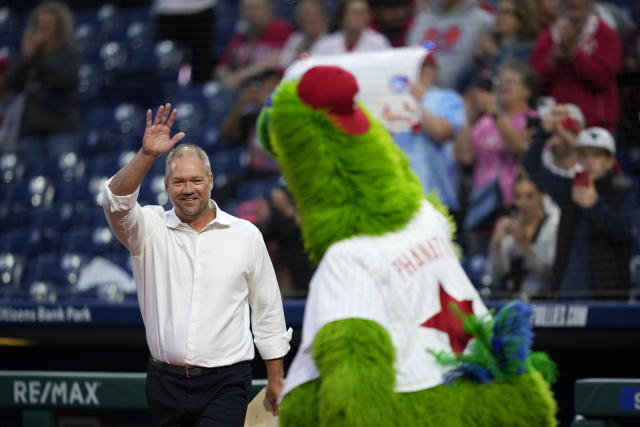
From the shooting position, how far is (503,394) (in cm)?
259

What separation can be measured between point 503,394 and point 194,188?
1216 mm

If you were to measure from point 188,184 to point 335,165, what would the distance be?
70 cm

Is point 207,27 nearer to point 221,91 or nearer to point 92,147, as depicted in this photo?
point 221,91

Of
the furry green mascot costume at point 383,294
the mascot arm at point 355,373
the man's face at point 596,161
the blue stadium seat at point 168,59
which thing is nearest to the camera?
the mascot arm at point 355,373

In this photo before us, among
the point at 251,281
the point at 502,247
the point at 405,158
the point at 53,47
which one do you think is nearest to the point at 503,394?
the point at 405,158

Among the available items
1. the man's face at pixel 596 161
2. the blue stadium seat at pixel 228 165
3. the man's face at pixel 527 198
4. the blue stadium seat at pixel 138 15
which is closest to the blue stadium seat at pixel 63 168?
the blue stadium seat at pixel 228 165

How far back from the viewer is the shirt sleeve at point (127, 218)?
9.76 ft

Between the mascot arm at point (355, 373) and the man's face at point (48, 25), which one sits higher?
the man's face at point (48, 25)

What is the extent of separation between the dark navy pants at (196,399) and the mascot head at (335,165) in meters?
0.68

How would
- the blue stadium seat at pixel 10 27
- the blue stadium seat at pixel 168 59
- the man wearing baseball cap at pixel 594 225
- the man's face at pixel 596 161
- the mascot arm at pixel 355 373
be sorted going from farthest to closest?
the blue stadium seat at pixel 10 27 → the blue stadium seat at pixel 168 59 → the man's face at pixel 596 161 → the man wearing baseball cap at pixel 594 225 → the mascot arm at pixel 355 373

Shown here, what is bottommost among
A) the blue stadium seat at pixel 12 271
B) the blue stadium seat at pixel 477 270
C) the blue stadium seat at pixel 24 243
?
the blue stadium seat at pixel 12 271

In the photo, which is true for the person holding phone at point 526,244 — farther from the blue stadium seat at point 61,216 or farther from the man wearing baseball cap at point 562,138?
the blue stadium seat at point 61,216

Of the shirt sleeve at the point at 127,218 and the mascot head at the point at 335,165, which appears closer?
the mascot head at the point at 335,165

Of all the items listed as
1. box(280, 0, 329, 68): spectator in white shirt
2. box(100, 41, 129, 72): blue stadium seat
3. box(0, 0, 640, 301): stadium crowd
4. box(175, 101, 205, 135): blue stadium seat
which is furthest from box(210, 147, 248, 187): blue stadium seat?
box(100, 41, 129, 72): blue stadium seat
